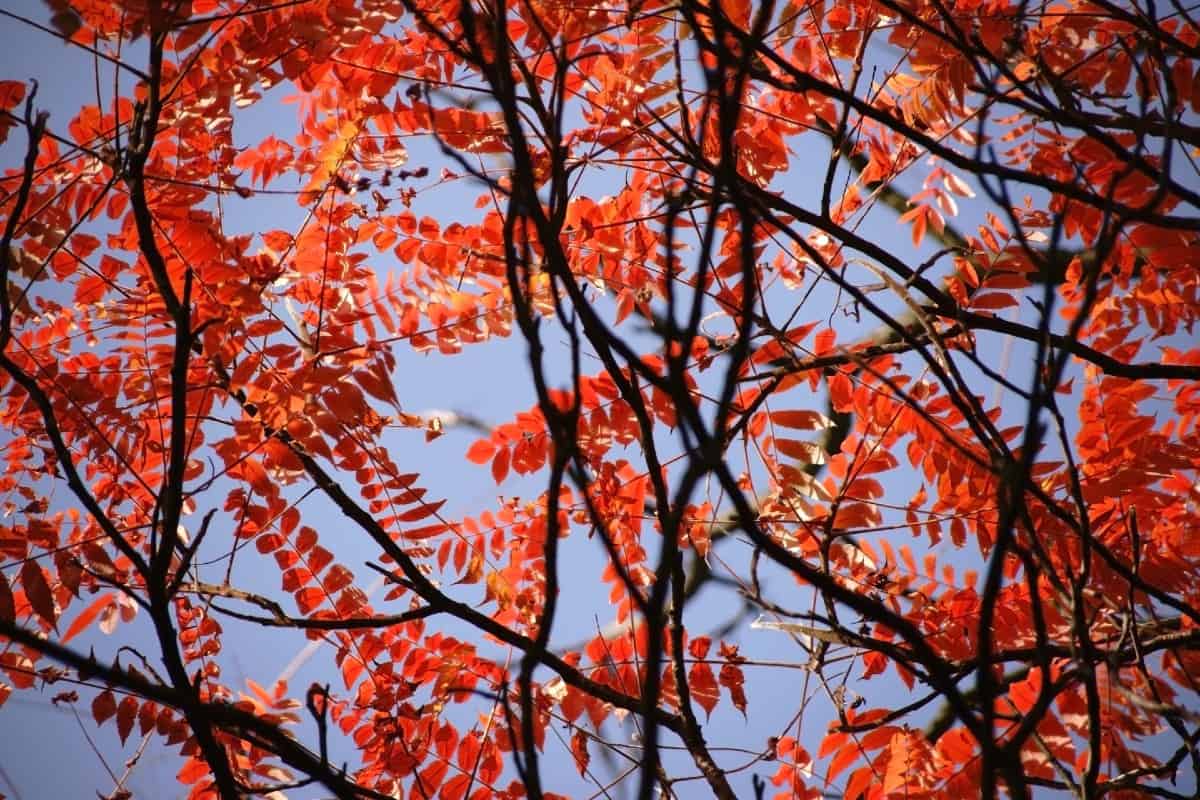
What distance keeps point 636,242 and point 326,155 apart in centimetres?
126

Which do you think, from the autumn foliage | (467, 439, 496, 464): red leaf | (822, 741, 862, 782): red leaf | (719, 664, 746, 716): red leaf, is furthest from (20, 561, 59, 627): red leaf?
(822, 741, 862, 782): red leaf

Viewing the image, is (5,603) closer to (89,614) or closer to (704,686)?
(89,614)

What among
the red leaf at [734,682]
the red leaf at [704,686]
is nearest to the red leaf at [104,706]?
the red leaf at [704,686]

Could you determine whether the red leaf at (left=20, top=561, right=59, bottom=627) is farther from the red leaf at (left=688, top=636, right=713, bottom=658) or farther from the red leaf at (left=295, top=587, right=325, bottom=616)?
the red leaf at (left=688, top=636, right=713, bottom=658)

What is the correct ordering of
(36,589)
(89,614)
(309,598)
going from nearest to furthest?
(36,589)
(309,598)
(89,614)

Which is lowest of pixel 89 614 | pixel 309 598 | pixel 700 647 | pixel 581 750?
pixel 581 750

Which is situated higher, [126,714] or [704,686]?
[704,686]

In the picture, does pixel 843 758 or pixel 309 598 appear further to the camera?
pixel 309 598

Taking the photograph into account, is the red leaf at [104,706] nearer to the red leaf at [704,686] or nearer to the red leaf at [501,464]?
the red leaf at [501,464]

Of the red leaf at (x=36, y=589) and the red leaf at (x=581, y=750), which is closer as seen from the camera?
the red leaf at (x=36, y=589)

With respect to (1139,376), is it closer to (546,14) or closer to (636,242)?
(636,242)

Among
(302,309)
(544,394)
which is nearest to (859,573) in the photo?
(302,309)

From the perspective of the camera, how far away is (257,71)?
3.06m

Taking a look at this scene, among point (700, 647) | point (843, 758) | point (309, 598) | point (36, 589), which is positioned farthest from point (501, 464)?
point (843, 758)
